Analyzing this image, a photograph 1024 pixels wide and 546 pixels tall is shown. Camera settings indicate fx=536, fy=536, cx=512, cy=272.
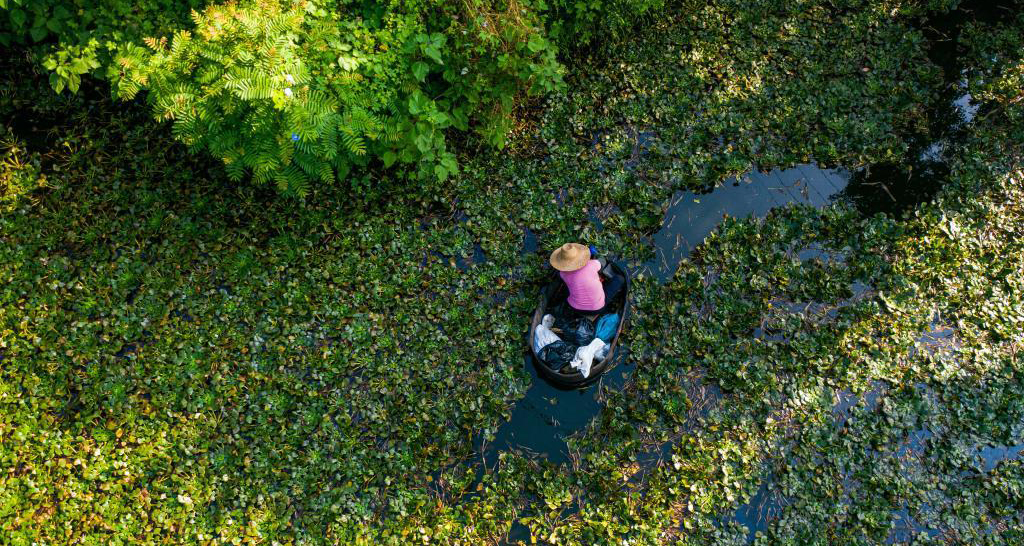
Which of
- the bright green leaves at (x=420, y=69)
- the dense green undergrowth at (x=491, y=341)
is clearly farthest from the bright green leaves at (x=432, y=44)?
the dense green undergrowth at (x=491, y=341)

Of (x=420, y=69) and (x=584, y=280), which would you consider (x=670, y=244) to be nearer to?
(x=584, y=280)

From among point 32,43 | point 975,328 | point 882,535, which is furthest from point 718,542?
point 32,43

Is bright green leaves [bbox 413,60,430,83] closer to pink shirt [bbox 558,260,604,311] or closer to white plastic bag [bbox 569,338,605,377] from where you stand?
pink shirt [bbox 558,260,604,311]

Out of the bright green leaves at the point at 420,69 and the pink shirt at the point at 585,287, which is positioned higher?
the bright green leaves at the point at 420,69

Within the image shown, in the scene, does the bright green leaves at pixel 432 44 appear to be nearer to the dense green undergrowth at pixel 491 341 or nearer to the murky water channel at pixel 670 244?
the dense green undergrowth at pixel 491 341

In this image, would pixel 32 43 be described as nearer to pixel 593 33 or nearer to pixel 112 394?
pixel 112 394

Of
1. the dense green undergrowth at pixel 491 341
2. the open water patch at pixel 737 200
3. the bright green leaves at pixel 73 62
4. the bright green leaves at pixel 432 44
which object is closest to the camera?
the dense green undergrowth at pixel 491 341

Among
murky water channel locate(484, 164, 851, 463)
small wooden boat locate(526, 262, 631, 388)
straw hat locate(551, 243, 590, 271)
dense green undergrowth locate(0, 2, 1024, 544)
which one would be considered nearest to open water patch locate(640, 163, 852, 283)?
murky water channel locate(484, 164, 851, 463)

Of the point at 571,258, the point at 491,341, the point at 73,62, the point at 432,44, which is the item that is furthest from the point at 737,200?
the point at 73,62
